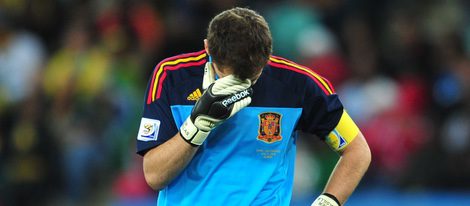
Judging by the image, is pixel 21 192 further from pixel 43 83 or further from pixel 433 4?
pixel 433 4

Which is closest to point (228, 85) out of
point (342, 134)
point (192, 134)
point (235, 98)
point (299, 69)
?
point (235, 98)

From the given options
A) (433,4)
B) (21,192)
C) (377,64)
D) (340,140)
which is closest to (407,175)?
(377,64)

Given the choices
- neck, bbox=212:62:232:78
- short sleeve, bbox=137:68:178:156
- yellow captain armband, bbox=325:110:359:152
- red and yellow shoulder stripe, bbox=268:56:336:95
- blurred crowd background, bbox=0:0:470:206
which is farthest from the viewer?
blurred crowd background, bbox=0:0:470:206

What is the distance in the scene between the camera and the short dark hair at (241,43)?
15.8 feet

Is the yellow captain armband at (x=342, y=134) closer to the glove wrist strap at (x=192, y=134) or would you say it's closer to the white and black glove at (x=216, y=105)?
the white and black glove at (x=216, y=105)

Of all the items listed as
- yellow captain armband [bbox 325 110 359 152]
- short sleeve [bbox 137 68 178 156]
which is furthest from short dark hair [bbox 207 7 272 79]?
yellow captain armband [bbox 325 110 359 152]

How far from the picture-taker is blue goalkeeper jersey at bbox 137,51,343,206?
16.9 feet

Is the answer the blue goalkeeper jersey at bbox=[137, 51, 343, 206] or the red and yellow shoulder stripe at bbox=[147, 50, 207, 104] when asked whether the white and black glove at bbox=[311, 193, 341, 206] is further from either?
the red and yellow shoulder stripe at bbox=[147, 50, 207, 104]

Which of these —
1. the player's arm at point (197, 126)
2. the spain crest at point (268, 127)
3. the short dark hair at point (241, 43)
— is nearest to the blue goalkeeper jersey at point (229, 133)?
the spain crest at point (268, 127)

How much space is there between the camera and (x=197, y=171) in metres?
5.17

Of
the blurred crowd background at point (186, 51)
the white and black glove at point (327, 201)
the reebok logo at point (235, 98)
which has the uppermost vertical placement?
the reebok logo at point (235, 98)

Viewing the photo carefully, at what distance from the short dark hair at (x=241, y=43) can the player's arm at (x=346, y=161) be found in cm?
75

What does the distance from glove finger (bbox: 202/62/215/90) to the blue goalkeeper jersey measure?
0.30 feet

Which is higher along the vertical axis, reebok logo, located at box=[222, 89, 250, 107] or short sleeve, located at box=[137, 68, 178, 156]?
reebok logo, located at box=[222, 89, 250, 107]
